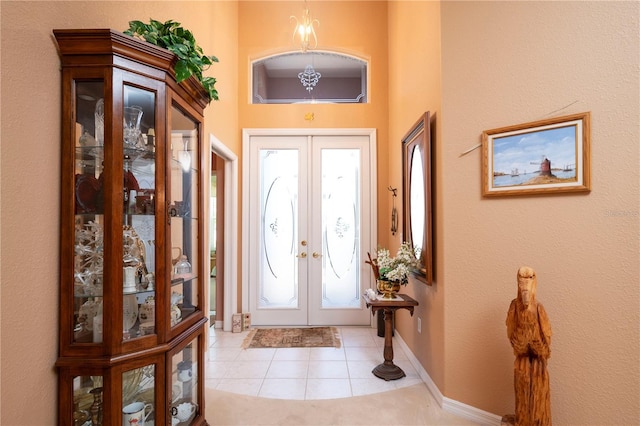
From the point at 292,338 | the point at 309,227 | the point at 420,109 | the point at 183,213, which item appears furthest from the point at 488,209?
the point at 292,338

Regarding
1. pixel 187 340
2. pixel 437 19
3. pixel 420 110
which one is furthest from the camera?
pixel 420 110

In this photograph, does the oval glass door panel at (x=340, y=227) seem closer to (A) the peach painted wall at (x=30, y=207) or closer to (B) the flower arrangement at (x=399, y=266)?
(B) the flower arrangement at (x=399, y=266)

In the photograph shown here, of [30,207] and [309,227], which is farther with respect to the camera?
[309,227]

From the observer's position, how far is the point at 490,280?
7.30 feet

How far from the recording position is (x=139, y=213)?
1599mm

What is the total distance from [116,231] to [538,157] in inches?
94.2

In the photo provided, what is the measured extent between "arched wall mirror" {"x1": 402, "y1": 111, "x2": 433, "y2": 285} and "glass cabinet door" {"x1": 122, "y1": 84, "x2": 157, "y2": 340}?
75.9 inches

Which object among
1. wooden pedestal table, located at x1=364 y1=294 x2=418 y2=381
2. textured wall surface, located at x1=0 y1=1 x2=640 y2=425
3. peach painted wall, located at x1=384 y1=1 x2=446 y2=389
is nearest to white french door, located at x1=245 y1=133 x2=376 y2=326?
peach painted wall, located at x1=384 y1=1 x2=446 y2=389

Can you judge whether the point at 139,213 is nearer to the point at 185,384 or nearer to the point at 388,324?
the point at 185,384

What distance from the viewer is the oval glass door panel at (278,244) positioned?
171 inches

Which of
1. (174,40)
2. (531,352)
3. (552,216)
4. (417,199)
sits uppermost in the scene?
(174,40)

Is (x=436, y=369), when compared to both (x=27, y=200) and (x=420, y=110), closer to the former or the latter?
(x=420, y=110)

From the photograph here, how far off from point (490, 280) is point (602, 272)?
0.59 meters

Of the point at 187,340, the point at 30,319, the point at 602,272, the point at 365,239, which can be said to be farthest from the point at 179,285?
the point at 365,239
